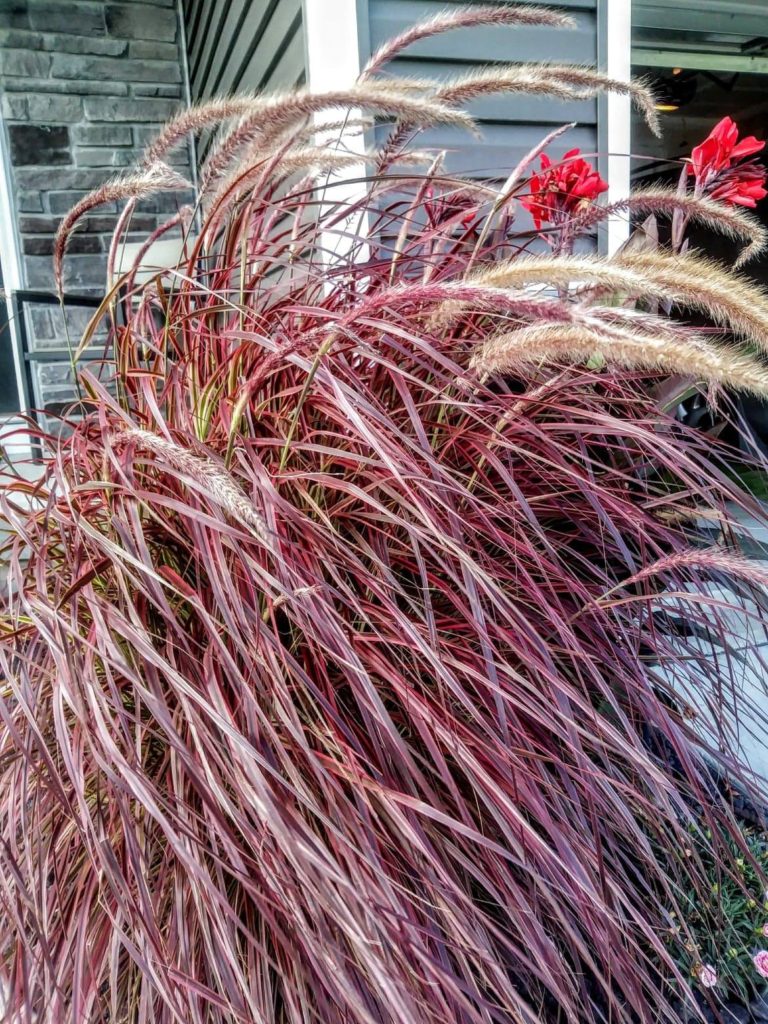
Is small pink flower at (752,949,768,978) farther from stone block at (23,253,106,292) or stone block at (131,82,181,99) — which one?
stone block at (131,82,181,99)

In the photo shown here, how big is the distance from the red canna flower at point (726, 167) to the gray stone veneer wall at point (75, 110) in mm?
2622

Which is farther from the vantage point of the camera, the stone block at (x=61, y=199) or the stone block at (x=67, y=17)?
the stone block at (x=61, y=199)

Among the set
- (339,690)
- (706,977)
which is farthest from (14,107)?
(706,977)

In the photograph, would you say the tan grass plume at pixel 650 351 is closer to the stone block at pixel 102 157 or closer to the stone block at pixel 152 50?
the stone block at pixel 102 157

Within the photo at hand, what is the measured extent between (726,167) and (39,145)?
287cm

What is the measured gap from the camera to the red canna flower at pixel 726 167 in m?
1.07

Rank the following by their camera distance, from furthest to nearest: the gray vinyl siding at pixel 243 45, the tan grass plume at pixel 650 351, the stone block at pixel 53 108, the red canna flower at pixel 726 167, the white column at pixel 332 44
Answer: the stone block at pixel 53 108 → the gray vinyl siding at pixel 243 45 → the white column at pixel 332 44 → the red canna flower at pixel 726 167 → the tan grass plume at pixel 650 351

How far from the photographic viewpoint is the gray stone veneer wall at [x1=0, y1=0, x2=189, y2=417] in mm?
2758

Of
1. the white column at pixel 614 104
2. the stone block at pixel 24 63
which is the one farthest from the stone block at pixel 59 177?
the white column at pixel 614 104

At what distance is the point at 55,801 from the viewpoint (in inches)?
26.7

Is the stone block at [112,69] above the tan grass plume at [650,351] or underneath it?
above

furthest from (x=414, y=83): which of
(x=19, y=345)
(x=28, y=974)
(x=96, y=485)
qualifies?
(x=19, y=345)

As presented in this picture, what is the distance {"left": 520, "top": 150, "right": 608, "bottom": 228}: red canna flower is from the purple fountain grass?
0.24 m

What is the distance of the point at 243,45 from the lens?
83.1 inches
